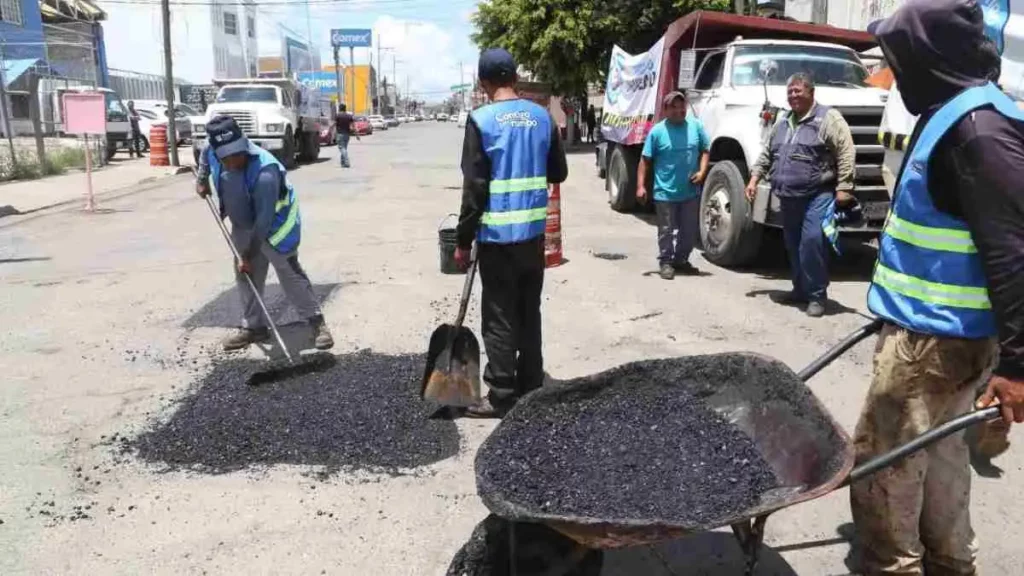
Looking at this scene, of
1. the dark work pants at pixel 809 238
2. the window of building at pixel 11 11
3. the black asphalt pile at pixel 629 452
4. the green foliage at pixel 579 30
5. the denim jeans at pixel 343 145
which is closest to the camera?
the black asphalt pile at pixel 629 452

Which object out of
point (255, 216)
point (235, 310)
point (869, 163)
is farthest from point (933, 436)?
point (869, 163)

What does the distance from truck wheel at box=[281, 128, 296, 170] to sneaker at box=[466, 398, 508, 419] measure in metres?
17.3

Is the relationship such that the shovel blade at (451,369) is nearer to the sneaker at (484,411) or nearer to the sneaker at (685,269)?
the sneaker at (484,411)

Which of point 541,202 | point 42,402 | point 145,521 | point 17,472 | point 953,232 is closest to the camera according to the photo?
point 953,232

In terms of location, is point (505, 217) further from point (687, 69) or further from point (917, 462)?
point (687, 69)

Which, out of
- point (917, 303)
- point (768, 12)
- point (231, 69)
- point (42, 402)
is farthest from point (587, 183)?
point (231, 69)

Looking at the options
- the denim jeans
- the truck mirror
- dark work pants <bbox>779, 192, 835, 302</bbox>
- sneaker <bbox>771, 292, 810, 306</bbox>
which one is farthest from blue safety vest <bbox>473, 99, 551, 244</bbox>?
the denim jeans

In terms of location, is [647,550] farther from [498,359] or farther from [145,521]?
[145,521]

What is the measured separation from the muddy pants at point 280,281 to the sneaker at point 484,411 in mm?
1693

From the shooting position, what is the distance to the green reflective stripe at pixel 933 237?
2275 mm

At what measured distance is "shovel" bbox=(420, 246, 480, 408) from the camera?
431 cm

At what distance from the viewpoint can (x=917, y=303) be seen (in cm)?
242

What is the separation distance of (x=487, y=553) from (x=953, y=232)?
1.72m

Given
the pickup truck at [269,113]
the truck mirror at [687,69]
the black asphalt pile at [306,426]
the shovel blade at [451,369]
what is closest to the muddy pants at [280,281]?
the black asphalt pile at [306,426]
